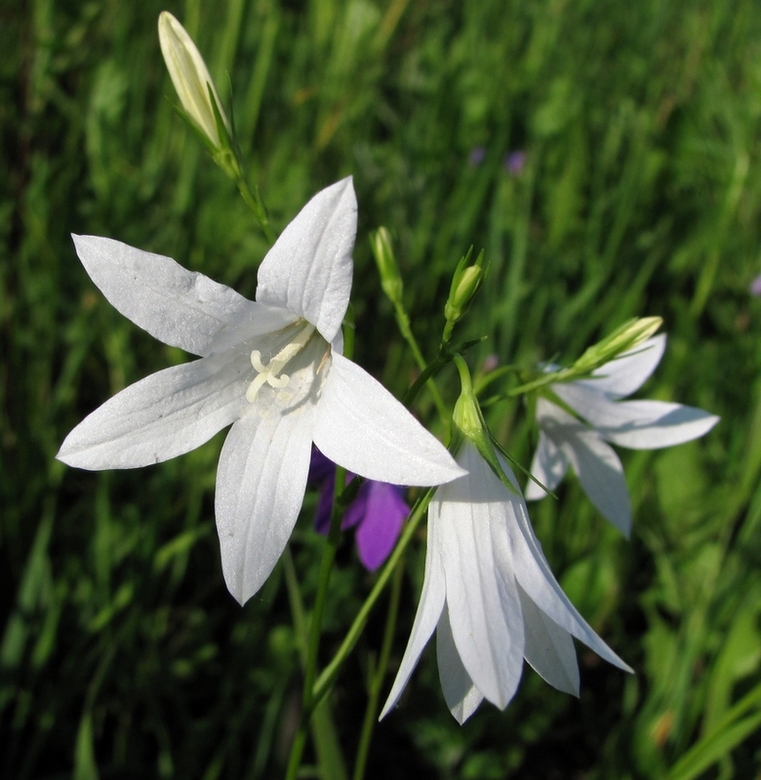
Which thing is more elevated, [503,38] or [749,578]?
[503,38]

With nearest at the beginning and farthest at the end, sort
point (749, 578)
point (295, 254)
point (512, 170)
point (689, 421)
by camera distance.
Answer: point (295, 254)
point (689, 421)
point (749, 578)
point (512, 170)

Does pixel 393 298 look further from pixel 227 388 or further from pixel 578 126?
pixel 578 126

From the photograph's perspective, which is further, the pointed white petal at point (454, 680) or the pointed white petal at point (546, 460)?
the pointed white petal at point (546, 460)

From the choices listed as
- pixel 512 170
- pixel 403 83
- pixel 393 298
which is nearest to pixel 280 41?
pixel 403 83

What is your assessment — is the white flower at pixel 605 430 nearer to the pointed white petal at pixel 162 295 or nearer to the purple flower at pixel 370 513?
the purple flower at pixel 370 513

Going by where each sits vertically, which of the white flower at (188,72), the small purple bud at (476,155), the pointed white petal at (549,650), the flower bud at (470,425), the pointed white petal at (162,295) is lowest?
the pointed white petal at (549,650)

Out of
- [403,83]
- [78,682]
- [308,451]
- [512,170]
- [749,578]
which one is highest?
[403,83]

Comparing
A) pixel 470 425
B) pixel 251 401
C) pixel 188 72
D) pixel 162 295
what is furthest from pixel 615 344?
pixel 188 72

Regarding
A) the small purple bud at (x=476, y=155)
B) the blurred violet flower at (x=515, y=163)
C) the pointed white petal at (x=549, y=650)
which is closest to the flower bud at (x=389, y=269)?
the pointed white petal at (x=549, y=650)

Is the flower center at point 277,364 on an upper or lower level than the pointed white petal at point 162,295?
lower
